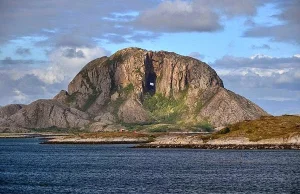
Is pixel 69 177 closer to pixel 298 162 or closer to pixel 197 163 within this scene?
pixel 197 163

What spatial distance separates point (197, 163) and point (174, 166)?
364 inches

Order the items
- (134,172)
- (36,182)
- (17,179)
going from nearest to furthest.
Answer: (36,182)
(17,179)
(134,172)

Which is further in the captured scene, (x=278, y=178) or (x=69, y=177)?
(x=69, y=177)

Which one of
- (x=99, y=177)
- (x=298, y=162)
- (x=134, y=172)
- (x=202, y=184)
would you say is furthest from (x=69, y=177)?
(x=298, y=162)

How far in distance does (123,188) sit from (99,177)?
19.4 metres

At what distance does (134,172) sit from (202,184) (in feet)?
90.0

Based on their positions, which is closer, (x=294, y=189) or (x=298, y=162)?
(x=294, y=189)

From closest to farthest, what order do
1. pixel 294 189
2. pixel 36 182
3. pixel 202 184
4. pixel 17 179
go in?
pixel 294 189, pixel 202 184, pixel 36 182, pixel 17 179

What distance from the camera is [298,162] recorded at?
447ft

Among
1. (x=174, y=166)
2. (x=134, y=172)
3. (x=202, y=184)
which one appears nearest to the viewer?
(x=202, y=184)

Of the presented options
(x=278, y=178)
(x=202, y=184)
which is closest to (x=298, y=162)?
(x=278, y=178)

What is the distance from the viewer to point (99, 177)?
108 m

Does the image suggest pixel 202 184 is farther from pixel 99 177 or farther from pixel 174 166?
pixel 174 166

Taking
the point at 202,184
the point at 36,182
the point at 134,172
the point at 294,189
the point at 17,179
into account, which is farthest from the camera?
the point at 134,172
